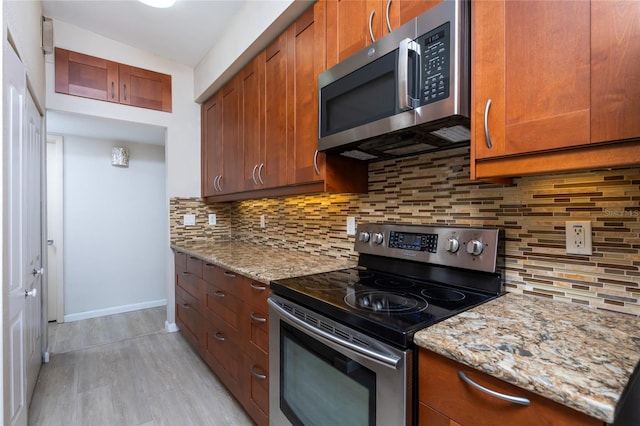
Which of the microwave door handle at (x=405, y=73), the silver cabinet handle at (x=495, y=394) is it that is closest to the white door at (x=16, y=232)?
the microwave door handle at (x=405, y=73)

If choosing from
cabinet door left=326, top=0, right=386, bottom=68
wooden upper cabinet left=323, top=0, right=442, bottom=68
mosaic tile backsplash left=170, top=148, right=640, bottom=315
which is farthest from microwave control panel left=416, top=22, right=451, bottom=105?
mosaic tile backsplash left=170, top=148, right=640, bottom=315

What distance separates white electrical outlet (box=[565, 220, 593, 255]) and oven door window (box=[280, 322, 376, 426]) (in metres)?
0.82

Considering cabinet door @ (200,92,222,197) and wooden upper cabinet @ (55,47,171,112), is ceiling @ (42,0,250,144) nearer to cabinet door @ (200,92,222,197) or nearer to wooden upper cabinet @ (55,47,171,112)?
wooden upper cabinet @ (55,47,171,112)

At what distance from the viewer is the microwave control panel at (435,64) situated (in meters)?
1.03

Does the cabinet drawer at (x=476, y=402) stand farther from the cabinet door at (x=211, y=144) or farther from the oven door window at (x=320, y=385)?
the cabinet door at (x=211, y=144)

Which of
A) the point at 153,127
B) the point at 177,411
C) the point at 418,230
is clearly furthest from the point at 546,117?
the point at 153,127

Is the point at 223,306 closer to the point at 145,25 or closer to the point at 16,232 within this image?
the point at 16,232

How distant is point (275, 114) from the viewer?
2033 millimetres

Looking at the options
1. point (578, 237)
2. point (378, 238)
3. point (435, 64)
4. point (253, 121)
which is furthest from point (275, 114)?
point (578, 237)

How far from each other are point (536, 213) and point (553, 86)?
0.51 meters

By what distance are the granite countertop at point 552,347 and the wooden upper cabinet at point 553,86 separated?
0.44 meters

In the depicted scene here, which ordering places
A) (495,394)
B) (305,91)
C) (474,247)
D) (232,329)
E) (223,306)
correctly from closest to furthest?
(495,394) < (474,247) < (305,91) < (232,329) < (223,306)

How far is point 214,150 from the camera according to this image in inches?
118

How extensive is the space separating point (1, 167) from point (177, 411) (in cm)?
160
